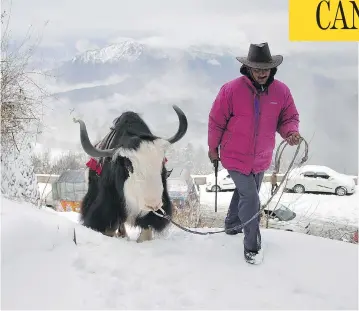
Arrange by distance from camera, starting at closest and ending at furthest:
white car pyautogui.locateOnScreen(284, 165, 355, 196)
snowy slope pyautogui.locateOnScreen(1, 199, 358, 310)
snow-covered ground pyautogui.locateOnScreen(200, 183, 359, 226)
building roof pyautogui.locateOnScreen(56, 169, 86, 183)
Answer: snowy slope pyautogui.locateOnScreen(1, 199, 358, 310) < building roof pyautogui.locateOnScreen(56, 169, 86, 183) < snow-covered ground pyautogui.locateOnScreen(200, 183, 359, 226) < white car pyautogui.locateOnScreen(284, 165, 355, 196)

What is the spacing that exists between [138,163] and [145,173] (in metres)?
0.10

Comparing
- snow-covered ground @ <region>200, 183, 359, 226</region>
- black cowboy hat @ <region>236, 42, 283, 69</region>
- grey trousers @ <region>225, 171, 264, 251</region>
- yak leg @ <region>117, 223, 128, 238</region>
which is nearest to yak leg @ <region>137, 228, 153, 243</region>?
yak leg @ <region>117, 223, 128, 238</region>

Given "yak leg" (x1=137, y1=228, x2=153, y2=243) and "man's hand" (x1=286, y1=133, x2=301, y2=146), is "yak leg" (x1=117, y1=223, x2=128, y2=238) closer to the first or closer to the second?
"yak leg" (x1=137, y1=228, x2=153, y2=243)

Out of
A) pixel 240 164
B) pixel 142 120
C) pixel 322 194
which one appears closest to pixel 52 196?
pixel 142 120

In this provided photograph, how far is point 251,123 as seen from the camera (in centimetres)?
331

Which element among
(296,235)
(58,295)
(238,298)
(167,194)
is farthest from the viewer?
(167,194)

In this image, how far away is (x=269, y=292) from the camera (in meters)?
2.67

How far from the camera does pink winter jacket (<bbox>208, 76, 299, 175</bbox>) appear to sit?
3.30 meters

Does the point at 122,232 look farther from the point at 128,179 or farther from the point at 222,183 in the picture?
the point at 222,183

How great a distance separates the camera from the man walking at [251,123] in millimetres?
3297

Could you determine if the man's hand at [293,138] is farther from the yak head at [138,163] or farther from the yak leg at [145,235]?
the yak leg at [145,235]

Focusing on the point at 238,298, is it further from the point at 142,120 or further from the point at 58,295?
the point at 142,120

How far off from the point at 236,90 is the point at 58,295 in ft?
6.15

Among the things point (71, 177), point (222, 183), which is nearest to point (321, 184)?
point (222, 183)
